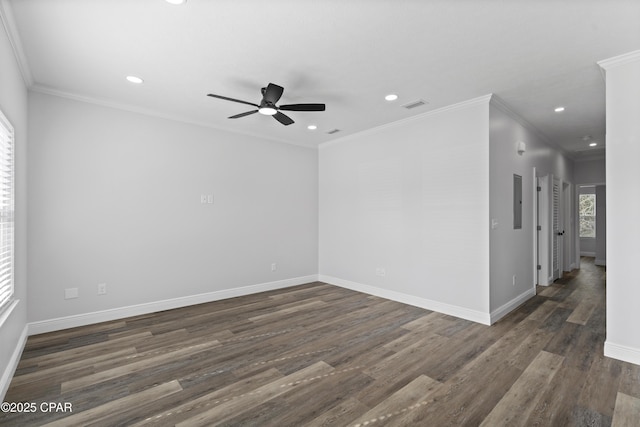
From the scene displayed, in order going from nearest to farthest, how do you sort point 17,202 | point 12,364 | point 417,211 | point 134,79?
point 12,364 → point 17,202 → point 134,79 → point 417,211

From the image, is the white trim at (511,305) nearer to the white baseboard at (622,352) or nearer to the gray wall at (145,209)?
the white baseboard at (622,352)

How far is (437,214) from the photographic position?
4.23 m

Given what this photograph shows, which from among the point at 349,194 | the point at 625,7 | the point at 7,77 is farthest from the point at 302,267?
the point at 625,7

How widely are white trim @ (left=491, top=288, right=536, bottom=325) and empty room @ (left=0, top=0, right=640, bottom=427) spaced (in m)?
0.07

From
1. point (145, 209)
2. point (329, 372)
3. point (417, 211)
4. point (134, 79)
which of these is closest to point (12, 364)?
point (145, 209)

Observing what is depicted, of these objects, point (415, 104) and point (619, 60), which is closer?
point (619, 60)

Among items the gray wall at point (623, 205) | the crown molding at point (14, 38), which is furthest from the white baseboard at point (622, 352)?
the crown molding at point (14, 38)

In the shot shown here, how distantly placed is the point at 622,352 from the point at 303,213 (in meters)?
4.66

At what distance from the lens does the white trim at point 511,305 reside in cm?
382

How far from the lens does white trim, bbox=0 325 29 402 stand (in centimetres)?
226

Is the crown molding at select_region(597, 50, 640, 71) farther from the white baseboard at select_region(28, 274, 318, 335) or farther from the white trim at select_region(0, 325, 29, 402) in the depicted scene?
the white trim at select_region(0, 325, 29, 402)

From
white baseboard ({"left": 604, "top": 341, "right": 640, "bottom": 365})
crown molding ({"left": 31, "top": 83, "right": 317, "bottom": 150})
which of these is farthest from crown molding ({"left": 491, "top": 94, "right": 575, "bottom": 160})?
crown molding ({"left": 31, "top": 83, "right": 317, "bottom": 150})

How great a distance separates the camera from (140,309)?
162 inches

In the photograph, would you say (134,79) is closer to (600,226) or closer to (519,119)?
(519,119)
